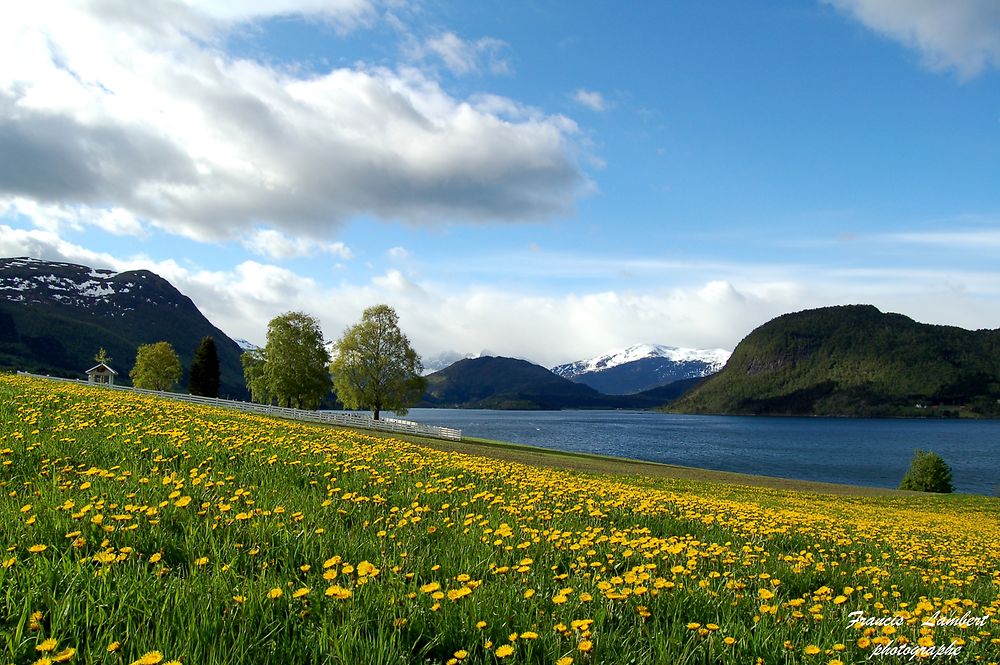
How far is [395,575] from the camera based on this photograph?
5.16 m

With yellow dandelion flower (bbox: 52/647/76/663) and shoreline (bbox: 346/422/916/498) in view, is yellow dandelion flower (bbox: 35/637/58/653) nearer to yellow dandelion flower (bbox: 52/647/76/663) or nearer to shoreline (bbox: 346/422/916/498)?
yellow dandelion flower (bbox: 52/647/76/663)

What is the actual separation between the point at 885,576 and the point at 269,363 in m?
71.9

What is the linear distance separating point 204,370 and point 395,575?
313ft

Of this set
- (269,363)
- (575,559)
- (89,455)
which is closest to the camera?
(575,559)

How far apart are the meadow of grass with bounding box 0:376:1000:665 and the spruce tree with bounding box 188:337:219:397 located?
286 feet

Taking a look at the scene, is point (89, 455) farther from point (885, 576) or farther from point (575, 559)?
point (885, 576)

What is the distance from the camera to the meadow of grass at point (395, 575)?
396 cm

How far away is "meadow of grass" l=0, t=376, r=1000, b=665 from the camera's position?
396 centimetres

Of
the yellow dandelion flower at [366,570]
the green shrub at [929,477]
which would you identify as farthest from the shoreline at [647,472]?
the yellow dandelion flower at [366,570]

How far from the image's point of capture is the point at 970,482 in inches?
3083

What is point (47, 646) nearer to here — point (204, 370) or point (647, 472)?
point (647, 472)

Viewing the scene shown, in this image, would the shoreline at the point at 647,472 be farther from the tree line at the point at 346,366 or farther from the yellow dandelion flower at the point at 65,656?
the yellow dandelion flower at the point at 65,656

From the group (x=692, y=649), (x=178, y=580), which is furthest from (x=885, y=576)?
(x=178, y=580)

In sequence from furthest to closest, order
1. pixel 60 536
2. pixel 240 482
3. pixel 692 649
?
pixel 240 482, pixel 60 536, pixel 692 649
